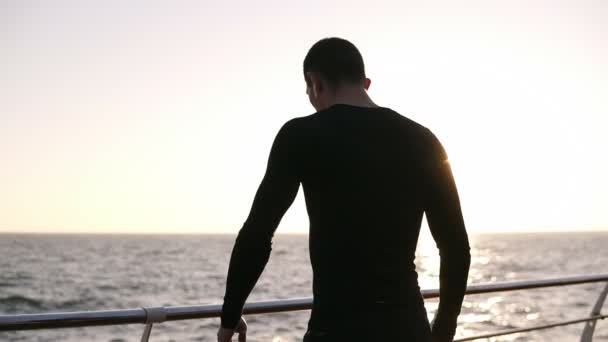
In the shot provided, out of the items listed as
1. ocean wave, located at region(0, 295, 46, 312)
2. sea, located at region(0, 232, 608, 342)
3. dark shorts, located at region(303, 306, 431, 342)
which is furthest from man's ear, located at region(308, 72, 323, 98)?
ocean wave, located at region(0, 295, 46, 312)

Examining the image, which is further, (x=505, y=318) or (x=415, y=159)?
(x=505, y=318)

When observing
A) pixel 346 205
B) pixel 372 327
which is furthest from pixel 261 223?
pixel 372 327

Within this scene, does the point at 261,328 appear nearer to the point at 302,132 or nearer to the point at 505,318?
the point at 505,318

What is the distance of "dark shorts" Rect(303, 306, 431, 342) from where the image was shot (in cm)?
190

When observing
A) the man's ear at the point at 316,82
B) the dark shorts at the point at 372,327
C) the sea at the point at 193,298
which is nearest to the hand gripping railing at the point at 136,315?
the dark shorts at the point at 372,327

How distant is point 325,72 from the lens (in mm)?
2047

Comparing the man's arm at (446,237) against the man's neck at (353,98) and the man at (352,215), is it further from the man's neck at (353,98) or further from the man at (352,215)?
the man's neck at (353,98)

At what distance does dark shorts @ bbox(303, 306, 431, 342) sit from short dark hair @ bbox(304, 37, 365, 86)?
59cm

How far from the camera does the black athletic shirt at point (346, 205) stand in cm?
190

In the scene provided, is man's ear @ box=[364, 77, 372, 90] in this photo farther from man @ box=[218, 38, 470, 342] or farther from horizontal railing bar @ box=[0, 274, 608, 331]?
horizontal railing bar @ box=[0, 274, 608, 331]

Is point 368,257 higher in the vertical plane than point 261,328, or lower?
higher

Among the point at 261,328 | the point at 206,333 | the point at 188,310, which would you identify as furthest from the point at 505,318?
the point at 188,310

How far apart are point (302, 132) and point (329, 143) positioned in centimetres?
7

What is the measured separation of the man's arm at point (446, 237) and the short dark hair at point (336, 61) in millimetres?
264
